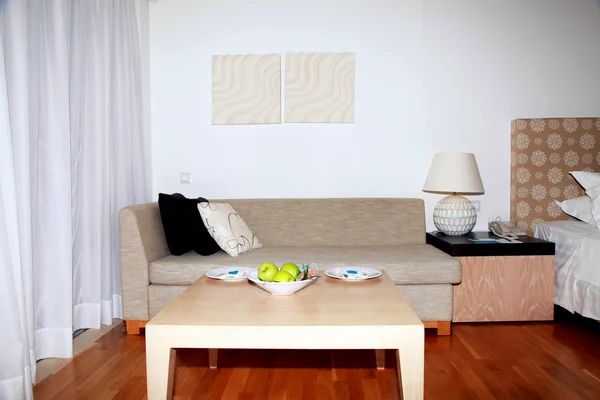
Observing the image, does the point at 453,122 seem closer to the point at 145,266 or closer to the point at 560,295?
the point at 560,295

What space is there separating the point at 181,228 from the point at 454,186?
1860 millimetres

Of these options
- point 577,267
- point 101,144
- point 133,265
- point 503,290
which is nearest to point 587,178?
point 577,267

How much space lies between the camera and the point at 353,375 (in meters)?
2.03

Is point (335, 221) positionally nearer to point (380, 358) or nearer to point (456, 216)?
point (456, 216)

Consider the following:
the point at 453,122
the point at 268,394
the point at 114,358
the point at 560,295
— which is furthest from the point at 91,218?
the point at 560,295

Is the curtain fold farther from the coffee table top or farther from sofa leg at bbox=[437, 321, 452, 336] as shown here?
sofa leg at bbox=[437, 321, 452, 336]

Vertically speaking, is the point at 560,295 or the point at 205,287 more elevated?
the point at 205,287

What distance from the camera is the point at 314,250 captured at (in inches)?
117

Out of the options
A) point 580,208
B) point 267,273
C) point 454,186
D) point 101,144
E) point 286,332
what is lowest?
point 286,332

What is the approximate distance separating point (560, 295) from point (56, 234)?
3.09m

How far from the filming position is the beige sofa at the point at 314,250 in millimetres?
2584

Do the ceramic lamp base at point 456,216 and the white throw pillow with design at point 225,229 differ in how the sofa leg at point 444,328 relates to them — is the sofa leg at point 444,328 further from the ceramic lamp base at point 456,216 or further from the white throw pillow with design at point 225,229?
the white throw pillow with design at point 225,229

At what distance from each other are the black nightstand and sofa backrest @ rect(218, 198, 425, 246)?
1.62 ft

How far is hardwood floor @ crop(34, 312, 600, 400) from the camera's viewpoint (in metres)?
1.86
